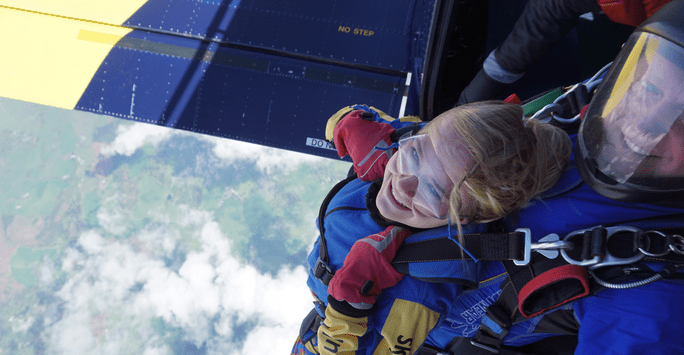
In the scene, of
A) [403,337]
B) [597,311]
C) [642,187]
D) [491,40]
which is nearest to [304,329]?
[403,337]

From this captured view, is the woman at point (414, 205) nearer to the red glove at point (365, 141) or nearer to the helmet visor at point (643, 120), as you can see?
the red glove at point (365, 141)

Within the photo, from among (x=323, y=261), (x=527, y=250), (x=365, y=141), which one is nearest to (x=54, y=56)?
(x=365, y=141)

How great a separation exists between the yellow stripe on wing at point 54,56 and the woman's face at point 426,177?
2999mm

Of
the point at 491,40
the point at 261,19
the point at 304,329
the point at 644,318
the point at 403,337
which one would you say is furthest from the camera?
the point at 261,19

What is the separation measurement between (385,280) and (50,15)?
3616 mm

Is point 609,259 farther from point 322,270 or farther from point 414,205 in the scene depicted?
point 322,270

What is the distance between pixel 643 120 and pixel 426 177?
1.51ft

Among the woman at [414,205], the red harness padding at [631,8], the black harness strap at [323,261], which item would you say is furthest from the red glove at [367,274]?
the red harness padding at [631,8]

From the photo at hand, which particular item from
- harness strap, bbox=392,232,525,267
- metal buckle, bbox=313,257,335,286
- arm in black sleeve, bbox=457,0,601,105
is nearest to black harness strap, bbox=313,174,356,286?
metal buckle, bbox=313,257,335,286

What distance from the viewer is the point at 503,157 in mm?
812

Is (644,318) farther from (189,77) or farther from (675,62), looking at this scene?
(189,77)

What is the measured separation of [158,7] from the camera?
2.90 meters

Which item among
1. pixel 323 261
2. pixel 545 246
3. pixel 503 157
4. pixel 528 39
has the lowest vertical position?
pixel 323 261

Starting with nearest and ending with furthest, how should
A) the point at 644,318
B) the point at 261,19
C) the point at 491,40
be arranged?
1. the point at 644,318
2. the point at 491,40
3. the point at 261,19
